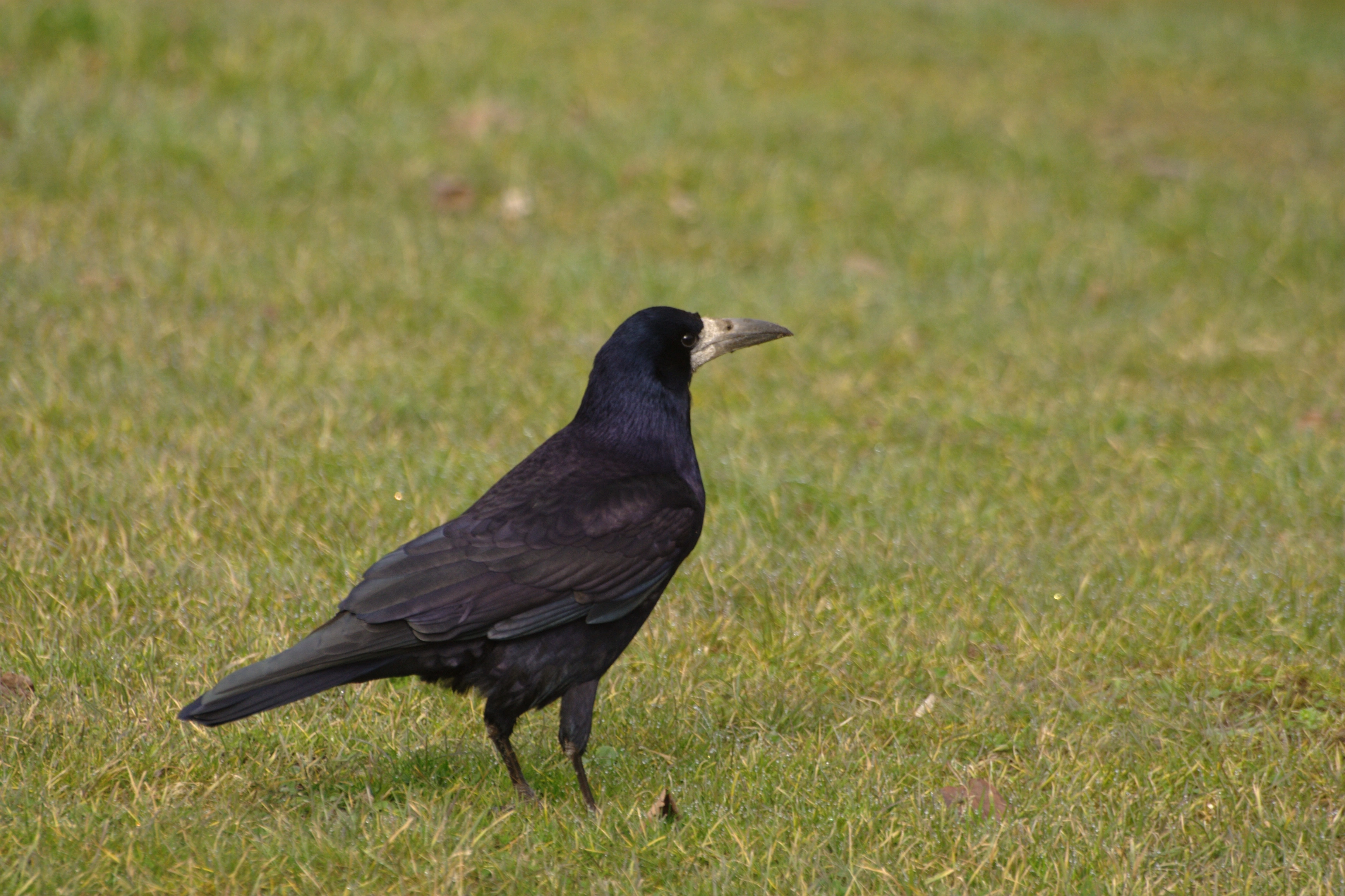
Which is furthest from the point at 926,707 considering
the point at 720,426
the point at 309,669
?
the point at 720,426

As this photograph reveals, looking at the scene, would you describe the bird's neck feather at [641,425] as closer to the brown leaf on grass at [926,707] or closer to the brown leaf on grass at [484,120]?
the brown leaf on grass at [926,707]

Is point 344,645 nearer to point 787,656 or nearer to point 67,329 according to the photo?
point 787,656

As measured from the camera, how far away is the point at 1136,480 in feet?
21.2

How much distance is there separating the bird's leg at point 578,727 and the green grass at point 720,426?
0.09 m

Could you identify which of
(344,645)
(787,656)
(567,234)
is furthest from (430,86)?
(344,645)

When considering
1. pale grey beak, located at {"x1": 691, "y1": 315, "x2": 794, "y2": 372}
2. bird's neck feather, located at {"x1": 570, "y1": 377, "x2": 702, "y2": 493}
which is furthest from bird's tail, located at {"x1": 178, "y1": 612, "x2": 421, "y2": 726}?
pale grey beak, located at {"x1": 691, "y1": 315, "x2": 794, "y2": 372}

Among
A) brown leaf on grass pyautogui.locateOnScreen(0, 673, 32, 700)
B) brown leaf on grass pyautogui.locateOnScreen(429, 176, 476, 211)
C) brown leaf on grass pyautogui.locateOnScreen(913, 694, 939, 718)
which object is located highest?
brown leaf on grass pyautogui.locateOnScreen(429, 176, 476, 211)

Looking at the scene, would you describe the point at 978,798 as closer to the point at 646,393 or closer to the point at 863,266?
the point at 646,393

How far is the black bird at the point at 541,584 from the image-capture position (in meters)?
3.72

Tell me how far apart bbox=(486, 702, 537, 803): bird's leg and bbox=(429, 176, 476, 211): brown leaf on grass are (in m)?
5.66

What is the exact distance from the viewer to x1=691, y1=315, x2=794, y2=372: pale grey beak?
183 inches

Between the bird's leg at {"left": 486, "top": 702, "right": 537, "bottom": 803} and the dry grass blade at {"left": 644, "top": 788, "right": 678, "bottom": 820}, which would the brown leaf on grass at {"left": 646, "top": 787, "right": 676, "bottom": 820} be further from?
the bird's leg at {"left": 486, "top": 702, "right": 537, "bottom": 803}

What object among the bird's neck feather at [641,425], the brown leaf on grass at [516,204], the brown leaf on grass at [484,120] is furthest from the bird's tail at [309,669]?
the brown leaf on grass at [484,120]

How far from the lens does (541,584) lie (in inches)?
154
